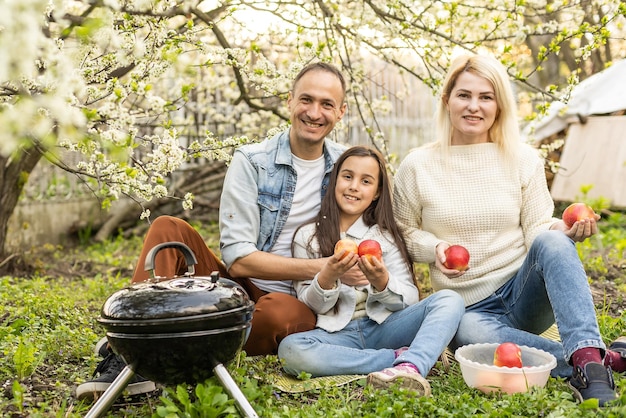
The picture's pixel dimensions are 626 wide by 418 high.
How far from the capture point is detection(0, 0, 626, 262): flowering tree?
6.06 ft

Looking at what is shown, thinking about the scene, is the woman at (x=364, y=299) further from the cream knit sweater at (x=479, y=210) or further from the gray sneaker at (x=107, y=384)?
the gray sneaker at (x=107, y=384)

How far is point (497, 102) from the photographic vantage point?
3629 mm

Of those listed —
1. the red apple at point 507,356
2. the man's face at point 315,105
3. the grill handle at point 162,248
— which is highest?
the man's face at point 315,105

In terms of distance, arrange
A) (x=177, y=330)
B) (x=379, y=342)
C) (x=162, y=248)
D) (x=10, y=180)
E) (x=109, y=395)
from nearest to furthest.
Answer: (x=177, y=330) → (x=109, y=395) → (x=162, y=248) → (x=379, y=342) → (x=10, y=180)

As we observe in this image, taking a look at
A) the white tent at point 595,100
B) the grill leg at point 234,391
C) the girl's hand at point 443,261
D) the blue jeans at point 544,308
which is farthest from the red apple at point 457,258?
the white tent at point 595,100

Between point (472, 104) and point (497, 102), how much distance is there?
0.14m

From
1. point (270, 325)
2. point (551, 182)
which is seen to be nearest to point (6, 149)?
point (270, 325)

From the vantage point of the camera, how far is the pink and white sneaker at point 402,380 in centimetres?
293

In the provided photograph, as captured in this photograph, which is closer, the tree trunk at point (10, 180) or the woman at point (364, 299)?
the woman at point (364, 299)

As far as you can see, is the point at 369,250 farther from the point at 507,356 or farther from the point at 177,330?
the point at 177,330

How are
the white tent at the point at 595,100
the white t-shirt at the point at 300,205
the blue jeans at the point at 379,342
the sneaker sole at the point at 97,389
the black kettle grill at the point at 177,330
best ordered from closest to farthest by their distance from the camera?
the black kettle grill at the point at 177,330, the sneaker sole at the point at 97,389, the blue jeans at the point at 379,342, the white t-shirt at the point at 300,205, the white tent at the point at 595,100

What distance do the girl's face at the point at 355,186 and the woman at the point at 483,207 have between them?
0.24 metres

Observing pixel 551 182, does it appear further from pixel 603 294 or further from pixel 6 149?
pixel 6 149

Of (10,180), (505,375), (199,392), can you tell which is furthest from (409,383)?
(10,180)
